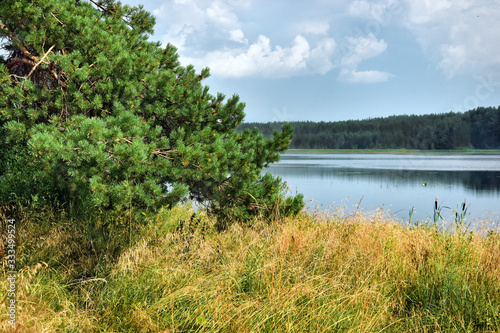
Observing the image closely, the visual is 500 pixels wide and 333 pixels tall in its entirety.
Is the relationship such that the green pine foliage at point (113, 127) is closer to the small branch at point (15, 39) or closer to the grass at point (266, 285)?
the small branch at point (15, 39)

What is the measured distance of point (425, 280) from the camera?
13.0ft

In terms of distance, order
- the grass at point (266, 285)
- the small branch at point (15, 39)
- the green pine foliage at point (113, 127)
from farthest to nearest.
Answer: the small branch at point (15, 39)
the green pine foliage at point (113, 127)
the grass at point (266, 285)

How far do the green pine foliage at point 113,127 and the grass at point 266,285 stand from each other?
0.68 meters

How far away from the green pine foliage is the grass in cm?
68

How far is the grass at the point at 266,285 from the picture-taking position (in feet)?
9.99

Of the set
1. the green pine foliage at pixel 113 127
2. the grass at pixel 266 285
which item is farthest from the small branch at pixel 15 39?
the grass at pixel 266 285

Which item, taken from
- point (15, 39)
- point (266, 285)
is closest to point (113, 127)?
point (15, 39)

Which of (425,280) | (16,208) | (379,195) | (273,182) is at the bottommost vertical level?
(379,195)

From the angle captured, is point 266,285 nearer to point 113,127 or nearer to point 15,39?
point 113,127

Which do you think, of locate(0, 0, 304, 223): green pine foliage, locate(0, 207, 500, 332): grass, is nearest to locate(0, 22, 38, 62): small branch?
locate(0, 0, 304, 223): green pine foliage

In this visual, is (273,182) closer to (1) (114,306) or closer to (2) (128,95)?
(2) (128,95)

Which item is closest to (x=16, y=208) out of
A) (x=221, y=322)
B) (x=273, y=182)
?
(x=273, y=182)

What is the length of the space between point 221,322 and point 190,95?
3.42 meters

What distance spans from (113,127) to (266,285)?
2.33 meters
